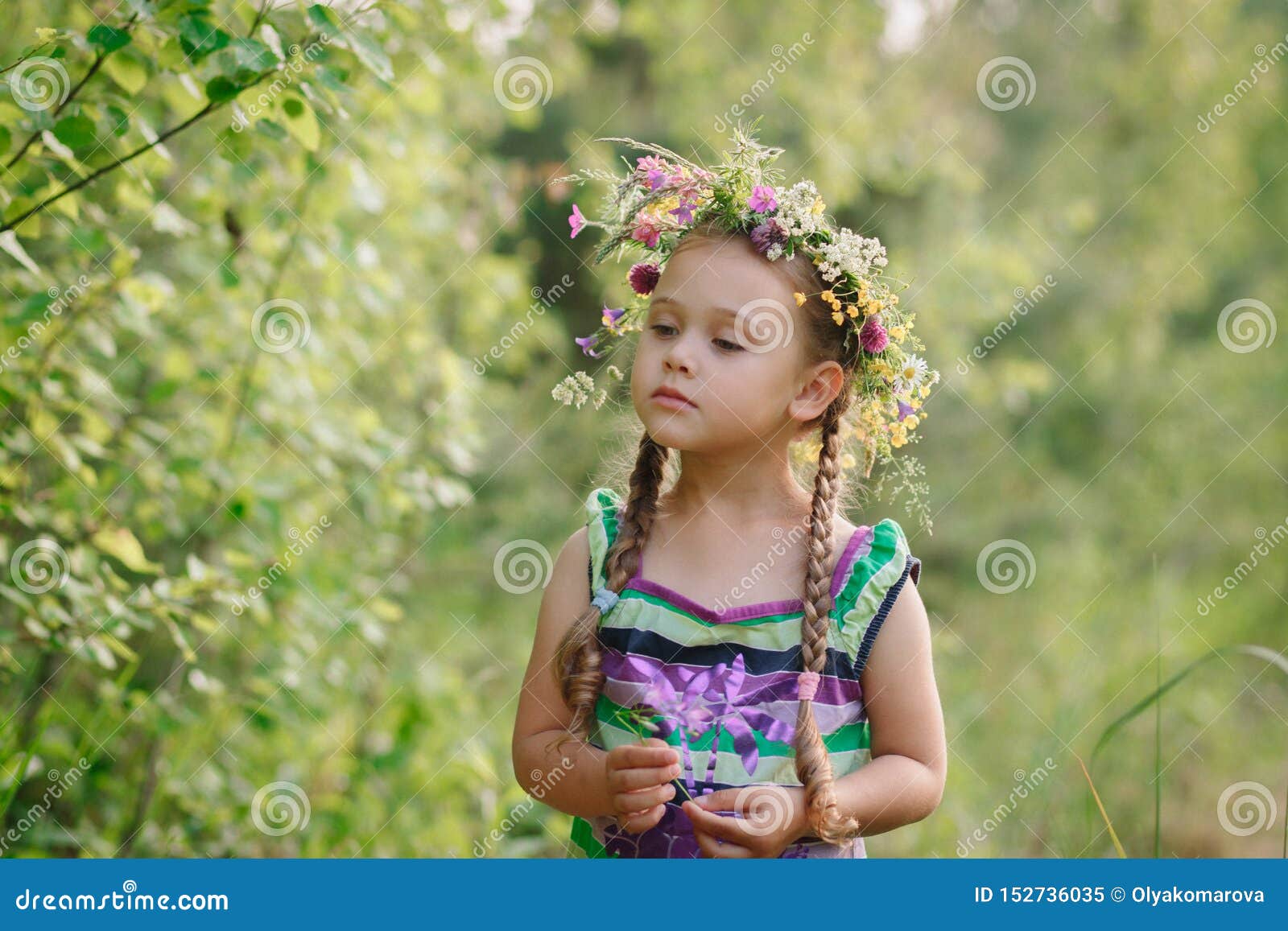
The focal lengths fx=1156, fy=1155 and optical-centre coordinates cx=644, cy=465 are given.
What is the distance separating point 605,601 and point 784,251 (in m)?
0.66

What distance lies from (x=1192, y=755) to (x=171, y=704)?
493cm

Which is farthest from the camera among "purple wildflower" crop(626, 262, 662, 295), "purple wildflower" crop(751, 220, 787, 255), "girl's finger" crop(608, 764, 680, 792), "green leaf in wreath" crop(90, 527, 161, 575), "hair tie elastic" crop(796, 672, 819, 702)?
"green leaf in wreath" crop(90, 527, 161, 575)

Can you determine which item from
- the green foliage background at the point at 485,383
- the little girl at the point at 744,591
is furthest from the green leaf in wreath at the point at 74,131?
the little girl at the point at 744,591

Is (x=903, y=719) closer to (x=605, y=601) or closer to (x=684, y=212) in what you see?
(x=605, y=601)

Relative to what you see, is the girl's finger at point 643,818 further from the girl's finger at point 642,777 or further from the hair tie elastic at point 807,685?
the hair tie elastic at point 807,685

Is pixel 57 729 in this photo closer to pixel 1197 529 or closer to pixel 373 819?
pixel 373 819

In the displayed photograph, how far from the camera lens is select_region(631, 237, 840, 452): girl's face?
6.12ft

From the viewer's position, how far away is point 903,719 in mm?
1877

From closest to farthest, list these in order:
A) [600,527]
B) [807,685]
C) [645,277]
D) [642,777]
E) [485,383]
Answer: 1. [642,777]
2. [807,685]
3. [600,527]
4. [645,277]
5. [485,383]

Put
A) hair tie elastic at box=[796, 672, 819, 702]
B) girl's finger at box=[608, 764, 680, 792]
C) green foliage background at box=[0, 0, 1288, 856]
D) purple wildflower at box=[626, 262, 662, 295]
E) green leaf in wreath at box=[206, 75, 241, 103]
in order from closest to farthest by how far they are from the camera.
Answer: girl's finger at box=[608, 764, 680, 792]
hair tie elastic at box=[796, 672, 819, 702]
green leaf in wreath at box=[206, 75, 241, 103]
purple wildflower at box=[626, 262, 662, 295]
green foliage background at box=[0, 0, 1288, 856]

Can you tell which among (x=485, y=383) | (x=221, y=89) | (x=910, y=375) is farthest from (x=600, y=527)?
(x=485, y=383)

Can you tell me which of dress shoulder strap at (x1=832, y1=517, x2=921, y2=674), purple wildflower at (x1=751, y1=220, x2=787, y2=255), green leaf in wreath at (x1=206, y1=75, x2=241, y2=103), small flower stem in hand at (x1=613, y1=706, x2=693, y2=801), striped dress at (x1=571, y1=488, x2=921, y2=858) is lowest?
small flower stem in hand at (x1=613, y1=706, x2=693, y2=801)

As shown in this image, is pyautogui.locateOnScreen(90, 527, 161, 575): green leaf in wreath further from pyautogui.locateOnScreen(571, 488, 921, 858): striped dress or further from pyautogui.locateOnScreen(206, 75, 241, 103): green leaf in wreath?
pyautogui.locateOnScreen(571, 488, 921, 858): striped dress

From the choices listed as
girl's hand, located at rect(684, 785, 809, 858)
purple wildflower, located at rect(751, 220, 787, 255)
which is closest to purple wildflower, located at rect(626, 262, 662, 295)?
purple wildflower, located at rect(751, 220, 787, 255)
